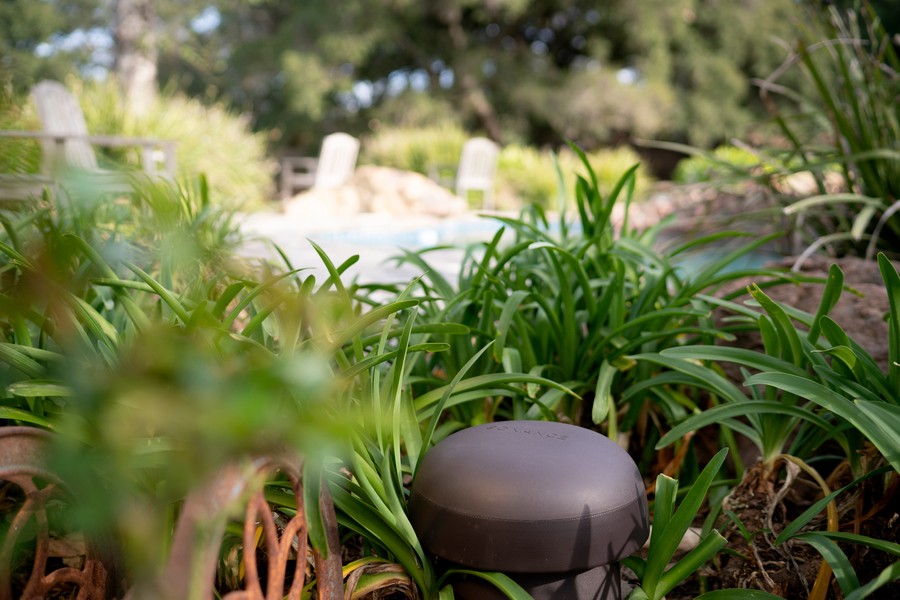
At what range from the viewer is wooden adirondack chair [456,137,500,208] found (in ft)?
38.6

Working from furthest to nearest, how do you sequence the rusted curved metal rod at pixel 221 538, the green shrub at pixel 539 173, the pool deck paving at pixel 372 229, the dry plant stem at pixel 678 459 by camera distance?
the green shrub at pixel 539 173 < the pool deck paving at pixel 372 229 < the dry plant stem at pixel 678 459 < the rusted curved metal rod at pixel 221 538

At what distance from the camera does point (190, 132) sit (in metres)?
8.46

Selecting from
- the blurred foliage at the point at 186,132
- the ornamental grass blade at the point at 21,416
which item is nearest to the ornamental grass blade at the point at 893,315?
the ornamental grass blade at the point at 21,416

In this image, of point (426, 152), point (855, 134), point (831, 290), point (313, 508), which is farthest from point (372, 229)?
point (313, 508)

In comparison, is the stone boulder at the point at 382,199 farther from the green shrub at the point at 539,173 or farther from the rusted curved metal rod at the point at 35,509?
the rusted curved metal rod at the point at 35,509

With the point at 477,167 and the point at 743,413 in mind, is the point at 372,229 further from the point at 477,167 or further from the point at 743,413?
the point at 743,413

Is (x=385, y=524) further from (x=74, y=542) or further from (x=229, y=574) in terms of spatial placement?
(x=74, y=542)

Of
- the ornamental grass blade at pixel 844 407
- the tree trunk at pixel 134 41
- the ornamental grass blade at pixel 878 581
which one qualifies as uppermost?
the tree trunk at pixel 134 41

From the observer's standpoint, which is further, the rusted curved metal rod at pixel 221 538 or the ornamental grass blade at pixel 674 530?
the ornamental grass blade at pixel 674 530

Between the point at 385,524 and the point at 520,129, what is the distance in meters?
17.5

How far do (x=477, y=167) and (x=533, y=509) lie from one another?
11.1 meters

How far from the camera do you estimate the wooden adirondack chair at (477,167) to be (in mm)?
11758

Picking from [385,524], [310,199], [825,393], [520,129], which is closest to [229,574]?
[385,524]

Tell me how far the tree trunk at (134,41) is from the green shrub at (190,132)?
502 cm
